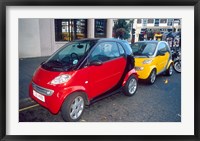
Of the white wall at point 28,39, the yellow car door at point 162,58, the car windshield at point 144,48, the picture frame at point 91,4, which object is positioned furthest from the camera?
the yellow car door at point 162,58

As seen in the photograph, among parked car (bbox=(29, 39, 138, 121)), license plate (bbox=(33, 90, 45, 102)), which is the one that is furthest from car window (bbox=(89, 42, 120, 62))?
license plate (bbox=(33, 90, 45, 102))

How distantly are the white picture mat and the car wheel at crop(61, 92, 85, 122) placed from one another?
108mm

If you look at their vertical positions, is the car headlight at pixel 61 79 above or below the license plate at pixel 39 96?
above

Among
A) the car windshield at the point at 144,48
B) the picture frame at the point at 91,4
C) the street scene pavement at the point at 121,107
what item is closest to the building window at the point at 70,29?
the picture frame at the point at 91,4

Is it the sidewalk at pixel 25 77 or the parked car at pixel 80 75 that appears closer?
the parked car at pixel 80 75

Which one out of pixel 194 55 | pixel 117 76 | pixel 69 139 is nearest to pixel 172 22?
pixel 194 55

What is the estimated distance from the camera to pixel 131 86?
2.75m

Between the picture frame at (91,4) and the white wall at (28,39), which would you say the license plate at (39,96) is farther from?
the white wall at (28,39)

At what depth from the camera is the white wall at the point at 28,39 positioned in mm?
2209

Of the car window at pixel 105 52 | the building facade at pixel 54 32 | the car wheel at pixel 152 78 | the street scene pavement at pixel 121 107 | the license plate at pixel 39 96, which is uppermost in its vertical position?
the building facade at pixel 54 32

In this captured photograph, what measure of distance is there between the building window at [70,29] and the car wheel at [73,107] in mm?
854

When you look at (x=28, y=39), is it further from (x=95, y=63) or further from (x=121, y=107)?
(x=121, y=107)

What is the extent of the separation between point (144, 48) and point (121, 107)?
1.01m

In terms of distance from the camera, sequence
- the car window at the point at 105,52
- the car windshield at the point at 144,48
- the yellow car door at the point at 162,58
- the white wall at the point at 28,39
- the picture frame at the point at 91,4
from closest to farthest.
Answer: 1. the picture frame at the point at 91,4
2. the white wall at the point at 28,39
3. the car window at the point at 105,52
4. the car windshield at the point at 144,48
5. the yellow car door at the point at 162,58
